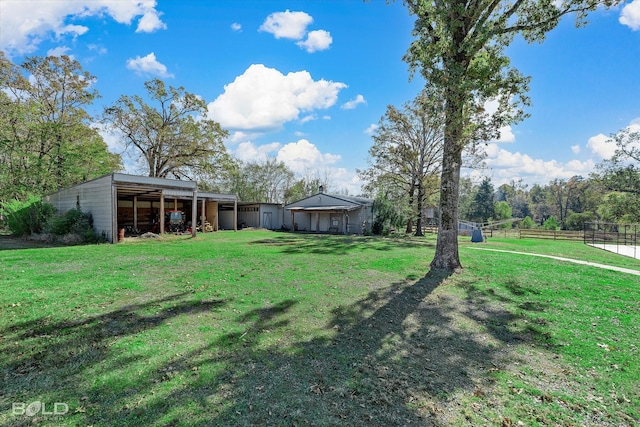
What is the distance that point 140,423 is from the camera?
2408mm

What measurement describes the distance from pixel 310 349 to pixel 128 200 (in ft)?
75.3

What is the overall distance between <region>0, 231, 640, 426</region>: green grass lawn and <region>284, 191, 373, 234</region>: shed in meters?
18.1

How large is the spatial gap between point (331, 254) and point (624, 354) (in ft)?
27.1

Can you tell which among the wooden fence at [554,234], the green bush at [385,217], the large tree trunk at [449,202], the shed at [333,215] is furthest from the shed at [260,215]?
the wooden fence at [554,234]

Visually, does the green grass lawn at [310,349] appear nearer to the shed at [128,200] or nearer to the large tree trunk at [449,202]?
the large tree trunk at [449,202]

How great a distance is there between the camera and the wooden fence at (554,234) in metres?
27.2

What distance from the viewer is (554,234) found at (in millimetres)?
27703

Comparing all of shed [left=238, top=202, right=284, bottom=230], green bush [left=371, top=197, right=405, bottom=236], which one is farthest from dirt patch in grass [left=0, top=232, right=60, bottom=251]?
green bush [left=371, top=197, right=405, bottom=236]

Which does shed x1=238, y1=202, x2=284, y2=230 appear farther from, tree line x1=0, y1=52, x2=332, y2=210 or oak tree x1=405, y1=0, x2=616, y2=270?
oak tree x1=405, y1=0, x2=616, y2=270

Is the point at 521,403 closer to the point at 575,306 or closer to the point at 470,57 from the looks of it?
the point at 575,306

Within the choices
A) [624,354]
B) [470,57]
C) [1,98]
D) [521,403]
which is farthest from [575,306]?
[1,98]

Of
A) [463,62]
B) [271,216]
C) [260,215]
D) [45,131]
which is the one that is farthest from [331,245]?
[45,131]

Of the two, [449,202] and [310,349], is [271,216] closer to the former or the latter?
[449,202]

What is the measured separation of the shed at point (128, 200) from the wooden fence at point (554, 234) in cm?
2849
